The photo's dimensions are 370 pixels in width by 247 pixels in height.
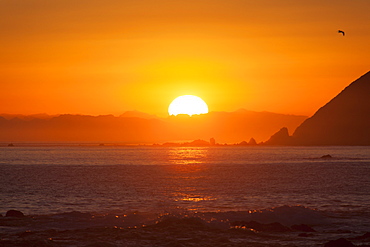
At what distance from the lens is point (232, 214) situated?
42.8 metres

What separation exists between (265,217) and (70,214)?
15986mm

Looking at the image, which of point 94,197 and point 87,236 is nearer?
point 87,236

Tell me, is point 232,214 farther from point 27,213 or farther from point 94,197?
point 94,197

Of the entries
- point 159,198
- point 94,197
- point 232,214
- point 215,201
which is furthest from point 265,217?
point 94,197

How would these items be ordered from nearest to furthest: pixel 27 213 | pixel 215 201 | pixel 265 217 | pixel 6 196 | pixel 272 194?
1. pixel 265 217
2. pixel 27 213
3. pixel 215 201
4. pixel 6 196
5. pixel 272 194

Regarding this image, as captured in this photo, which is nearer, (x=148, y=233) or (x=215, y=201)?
(x=148, y=233)

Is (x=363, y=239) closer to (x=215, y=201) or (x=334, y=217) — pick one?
(x=334, y=217)

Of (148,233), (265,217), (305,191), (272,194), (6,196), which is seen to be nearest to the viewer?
(148,233)

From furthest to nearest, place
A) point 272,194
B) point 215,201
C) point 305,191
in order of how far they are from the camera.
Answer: point 305,191, point 272,194, point 215,201

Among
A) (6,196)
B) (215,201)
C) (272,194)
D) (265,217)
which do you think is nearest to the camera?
(265,217)

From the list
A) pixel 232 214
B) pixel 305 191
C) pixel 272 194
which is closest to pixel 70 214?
pixel 232 214

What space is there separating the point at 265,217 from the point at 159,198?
19.4 m

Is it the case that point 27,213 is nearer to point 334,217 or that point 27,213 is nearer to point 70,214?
point 70,214

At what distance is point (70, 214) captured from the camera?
138ft
